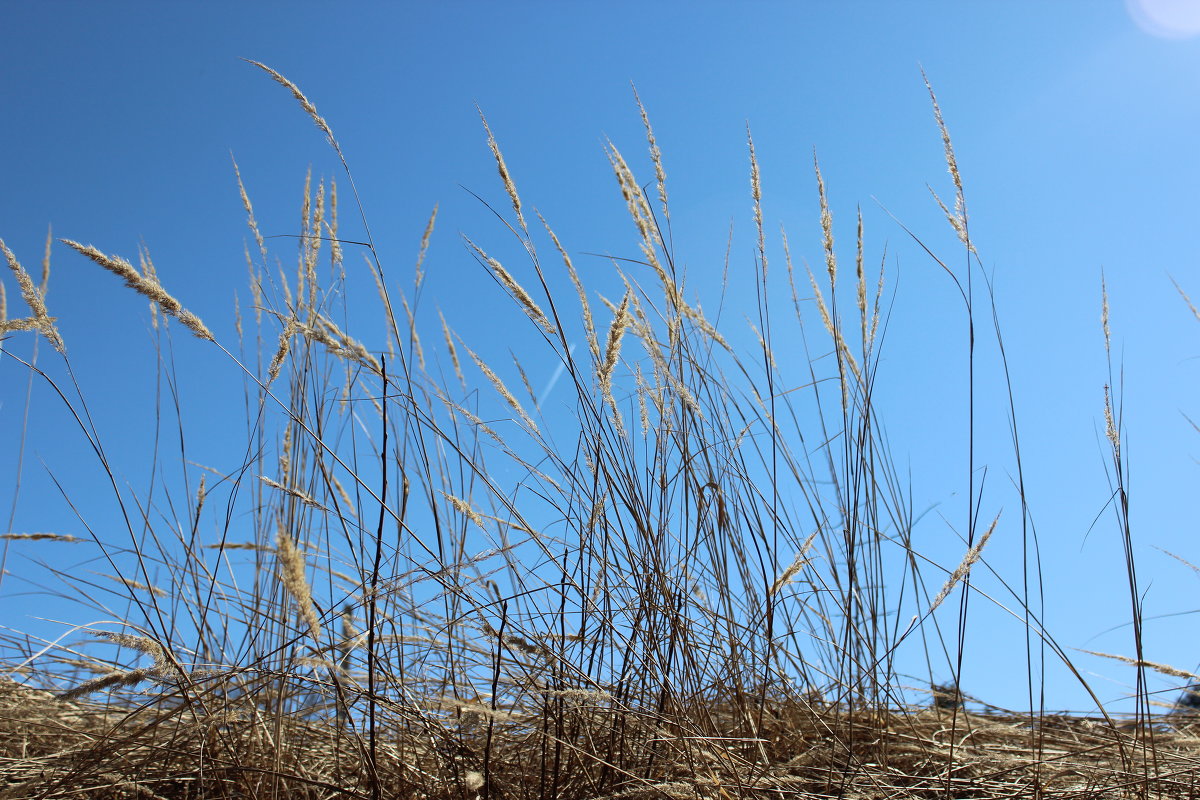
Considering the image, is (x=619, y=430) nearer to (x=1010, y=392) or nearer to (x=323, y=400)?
(x=1010, y=392)

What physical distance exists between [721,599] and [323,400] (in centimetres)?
107

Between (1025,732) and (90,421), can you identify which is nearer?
(90,421)

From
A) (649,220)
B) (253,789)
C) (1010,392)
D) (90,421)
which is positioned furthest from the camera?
(649,220)

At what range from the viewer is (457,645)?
56.3 inches

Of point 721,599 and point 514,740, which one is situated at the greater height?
point 721,599

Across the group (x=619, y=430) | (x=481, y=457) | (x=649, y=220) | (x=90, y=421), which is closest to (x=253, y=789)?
(x=90, y=421)

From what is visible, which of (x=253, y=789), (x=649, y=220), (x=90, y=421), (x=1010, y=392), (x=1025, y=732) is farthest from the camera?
(x=1025, y=732)

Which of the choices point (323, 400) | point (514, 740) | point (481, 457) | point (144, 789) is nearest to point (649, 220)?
point (481, 457)

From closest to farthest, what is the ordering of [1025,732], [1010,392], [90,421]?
[90,421] → [1010,392] → [1025,732]

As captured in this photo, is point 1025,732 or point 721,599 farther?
point 1025,732

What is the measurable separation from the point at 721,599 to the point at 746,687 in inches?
6.8

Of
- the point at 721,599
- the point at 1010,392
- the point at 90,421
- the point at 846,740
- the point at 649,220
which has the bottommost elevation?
the point at 846,740

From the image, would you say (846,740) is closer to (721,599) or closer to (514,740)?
(721,599)

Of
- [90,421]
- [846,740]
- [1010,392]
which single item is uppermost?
[1010,392]
